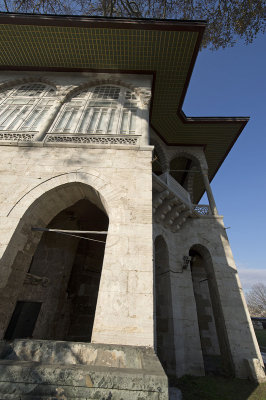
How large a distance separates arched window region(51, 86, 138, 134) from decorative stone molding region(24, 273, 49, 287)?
5166mm

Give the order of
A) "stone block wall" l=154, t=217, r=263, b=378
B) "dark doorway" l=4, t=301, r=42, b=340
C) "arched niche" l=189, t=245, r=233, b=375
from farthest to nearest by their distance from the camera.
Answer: "arched niche" l=189, t=245, r=233, b=375, "stone block wall" l=154, t=217, r=263, b=378, "dark doorway" l=4, t=301, r=42, b=340

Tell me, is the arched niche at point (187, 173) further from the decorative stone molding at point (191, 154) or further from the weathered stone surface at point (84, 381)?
the weathered stone surface at point (84, 381)

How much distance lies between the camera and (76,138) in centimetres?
602

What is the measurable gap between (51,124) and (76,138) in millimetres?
1461

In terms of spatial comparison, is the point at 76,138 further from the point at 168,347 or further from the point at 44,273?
the point at 168,347

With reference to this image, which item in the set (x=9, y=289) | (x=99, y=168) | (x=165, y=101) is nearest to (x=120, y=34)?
(x=165, y=101)

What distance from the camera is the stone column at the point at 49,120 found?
6023 millimetres

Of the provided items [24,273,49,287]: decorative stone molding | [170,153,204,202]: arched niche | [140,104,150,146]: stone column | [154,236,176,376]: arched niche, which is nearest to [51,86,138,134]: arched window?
[140,104,150,146]: stone column

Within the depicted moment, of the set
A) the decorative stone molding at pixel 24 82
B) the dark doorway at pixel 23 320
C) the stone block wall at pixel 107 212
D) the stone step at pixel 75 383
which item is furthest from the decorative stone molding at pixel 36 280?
the decorative stone molding at pixel 24 82

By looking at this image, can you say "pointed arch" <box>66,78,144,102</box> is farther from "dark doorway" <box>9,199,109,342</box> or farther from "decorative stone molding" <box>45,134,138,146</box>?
"dark doorway" <box>9,199,109,342</box>

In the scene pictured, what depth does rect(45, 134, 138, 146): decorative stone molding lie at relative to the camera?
5.95 meters

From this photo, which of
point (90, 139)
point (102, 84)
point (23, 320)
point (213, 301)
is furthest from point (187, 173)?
point (23, 320)

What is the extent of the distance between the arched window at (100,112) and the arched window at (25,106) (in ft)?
2.95

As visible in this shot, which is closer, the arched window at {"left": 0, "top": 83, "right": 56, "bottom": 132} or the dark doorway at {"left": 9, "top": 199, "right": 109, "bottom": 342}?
the dark doorway at {"left": 9, "top": 199, "right": 109, "bottom": 342}
